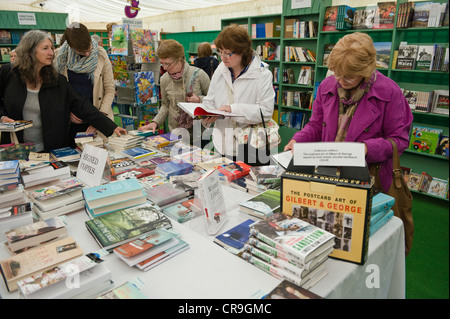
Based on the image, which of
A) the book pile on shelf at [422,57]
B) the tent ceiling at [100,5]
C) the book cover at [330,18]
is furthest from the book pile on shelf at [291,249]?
the tent ceiling at [100,5]

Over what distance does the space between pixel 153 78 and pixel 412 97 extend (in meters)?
3.74

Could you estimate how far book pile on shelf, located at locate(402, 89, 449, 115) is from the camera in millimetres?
3961

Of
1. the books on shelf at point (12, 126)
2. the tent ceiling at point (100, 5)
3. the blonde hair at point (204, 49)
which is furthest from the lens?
the tent ceiling at point (100, 5)

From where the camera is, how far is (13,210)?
1447 millimetres

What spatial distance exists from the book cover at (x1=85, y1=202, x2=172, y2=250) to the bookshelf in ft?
26.3

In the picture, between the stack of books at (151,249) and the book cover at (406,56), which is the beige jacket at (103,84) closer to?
the stack of books at (151,249)

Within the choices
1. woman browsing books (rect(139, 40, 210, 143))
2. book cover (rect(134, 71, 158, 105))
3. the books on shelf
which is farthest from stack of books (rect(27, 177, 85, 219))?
book cover (rect(134, 71, 158, 105))

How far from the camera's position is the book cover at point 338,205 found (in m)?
1.16

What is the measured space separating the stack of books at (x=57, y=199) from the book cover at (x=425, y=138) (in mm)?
4416

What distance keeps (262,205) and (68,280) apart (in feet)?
3.14

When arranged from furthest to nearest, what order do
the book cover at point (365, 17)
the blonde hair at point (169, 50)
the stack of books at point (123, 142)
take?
the book cover at point (365, 17)
the blonde hair at point (169, 50)
the stack of books at point (123, 142)

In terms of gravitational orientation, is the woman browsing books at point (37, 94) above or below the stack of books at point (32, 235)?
above
